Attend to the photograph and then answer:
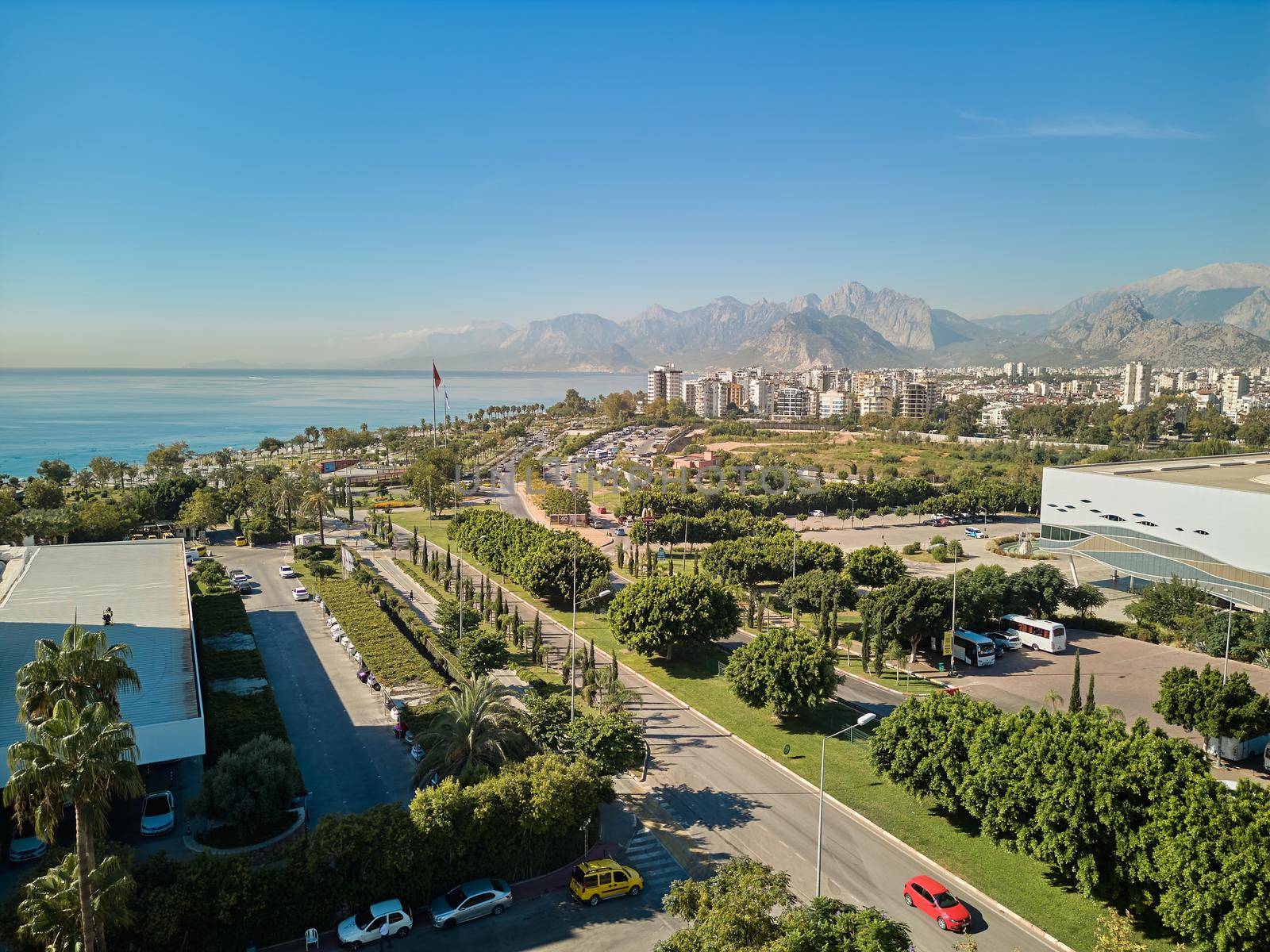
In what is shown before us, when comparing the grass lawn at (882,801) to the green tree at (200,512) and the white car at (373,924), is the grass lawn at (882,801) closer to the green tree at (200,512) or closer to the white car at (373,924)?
the white car at (373,924)

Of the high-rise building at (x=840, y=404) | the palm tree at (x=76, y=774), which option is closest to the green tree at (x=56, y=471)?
the palm tree at (x=76, y=774)

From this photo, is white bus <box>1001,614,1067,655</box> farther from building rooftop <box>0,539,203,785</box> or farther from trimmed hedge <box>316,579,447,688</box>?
building rooftop <box>0,539,203,785</box>

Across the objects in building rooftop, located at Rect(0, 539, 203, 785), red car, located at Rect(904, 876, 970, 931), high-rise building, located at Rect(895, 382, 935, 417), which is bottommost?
red car, located at Rect(904, 876, 970, 931)

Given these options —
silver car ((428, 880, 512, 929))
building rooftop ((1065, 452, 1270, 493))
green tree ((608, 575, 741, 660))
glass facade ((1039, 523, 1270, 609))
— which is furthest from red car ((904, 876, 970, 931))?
building rooftop ((1065, 452, 1270, 493))

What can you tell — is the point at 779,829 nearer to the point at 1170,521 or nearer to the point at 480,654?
the point at 480,654

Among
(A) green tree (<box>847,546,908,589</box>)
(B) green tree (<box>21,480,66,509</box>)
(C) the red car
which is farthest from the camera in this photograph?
(B) green tree (<box>21,480,66,509</box>)

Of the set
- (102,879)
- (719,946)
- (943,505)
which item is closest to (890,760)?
(719,946)

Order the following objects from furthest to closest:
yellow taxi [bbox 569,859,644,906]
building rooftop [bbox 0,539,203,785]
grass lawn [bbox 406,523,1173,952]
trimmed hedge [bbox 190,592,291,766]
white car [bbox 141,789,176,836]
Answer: trimmed hedge [bbox 190,592,291,766] → building rooftop [bbox 0,539,203,785] → white car [bbox 141,789,176,836] → yellow taxi [bbox 569,859,644,906] → grass lawn [bbox 406,523,1173,952]

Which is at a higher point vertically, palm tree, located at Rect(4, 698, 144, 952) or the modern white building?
palm tree, located at Rect(4, 698, 144, 952)
